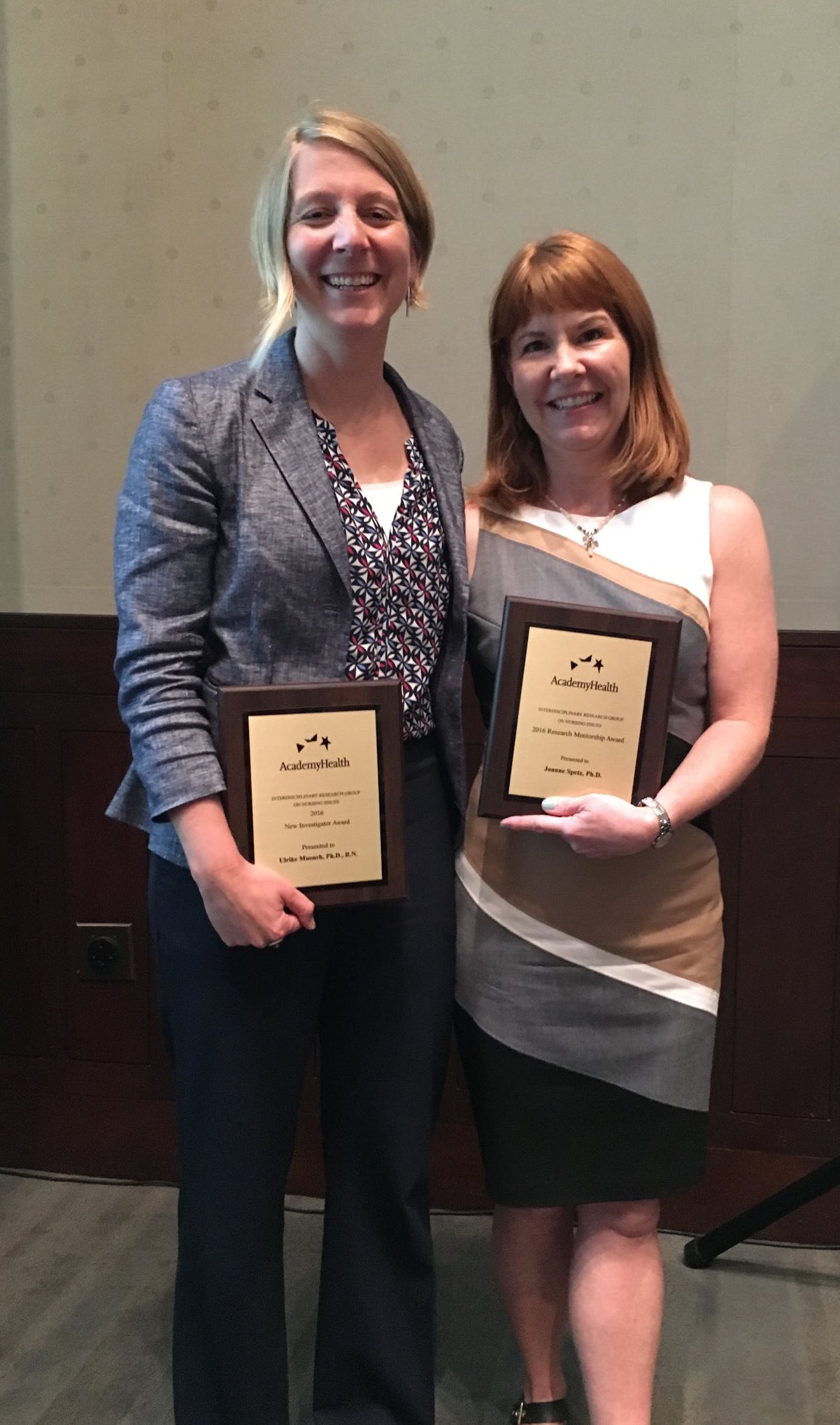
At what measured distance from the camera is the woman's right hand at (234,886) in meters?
1.17

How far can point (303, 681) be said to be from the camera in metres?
1.23

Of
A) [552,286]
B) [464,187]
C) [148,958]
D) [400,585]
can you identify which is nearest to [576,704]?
[400,585]

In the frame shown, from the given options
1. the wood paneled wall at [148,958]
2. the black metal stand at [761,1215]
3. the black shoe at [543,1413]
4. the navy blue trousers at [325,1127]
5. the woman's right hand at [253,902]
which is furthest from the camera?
the wood paneled wall at [148,958]

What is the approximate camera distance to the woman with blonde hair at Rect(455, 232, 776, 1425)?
1337 millimetres

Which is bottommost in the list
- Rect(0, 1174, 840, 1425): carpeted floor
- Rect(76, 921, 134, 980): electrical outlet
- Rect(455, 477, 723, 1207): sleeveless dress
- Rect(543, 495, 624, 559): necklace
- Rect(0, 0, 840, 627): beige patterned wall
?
Rect(0, 1174, 840, 1425): carpeted floor

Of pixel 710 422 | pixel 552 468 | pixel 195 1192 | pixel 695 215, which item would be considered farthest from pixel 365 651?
pixel 695 215

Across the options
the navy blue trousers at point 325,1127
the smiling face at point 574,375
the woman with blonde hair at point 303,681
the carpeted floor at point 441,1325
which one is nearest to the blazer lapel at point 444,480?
the woman with blonde hair at point 303,681

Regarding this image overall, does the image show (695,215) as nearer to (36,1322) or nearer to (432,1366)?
(432,1366)

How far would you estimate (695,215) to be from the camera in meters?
1.85

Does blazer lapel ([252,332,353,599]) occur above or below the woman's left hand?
above

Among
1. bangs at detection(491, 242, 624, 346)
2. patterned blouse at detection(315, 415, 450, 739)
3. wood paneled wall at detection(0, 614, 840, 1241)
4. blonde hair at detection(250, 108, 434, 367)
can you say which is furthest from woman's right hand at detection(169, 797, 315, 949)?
wood paneled wall at detection(0, 614, 840, 1241)

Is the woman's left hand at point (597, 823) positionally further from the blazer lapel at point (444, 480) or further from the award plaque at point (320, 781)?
the blazer lapel at point (444, 480)

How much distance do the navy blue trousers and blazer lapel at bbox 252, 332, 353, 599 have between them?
0.28 meters

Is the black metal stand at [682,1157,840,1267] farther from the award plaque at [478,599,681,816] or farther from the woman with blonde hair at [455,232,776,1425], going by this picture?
the award plaque at [478,599,681,816]
